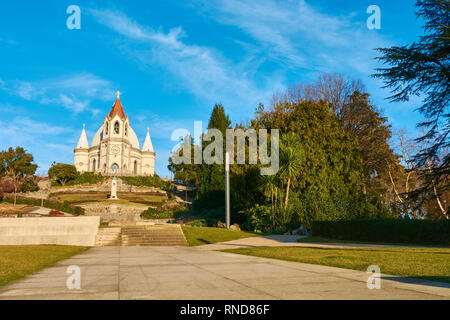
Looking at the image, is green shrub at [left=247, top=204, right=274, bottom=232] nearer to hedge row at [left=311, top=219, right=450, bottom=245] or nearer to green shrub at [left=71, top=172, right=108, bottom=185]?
hedge row at [left=311, top=219, right=450, bottom=245]

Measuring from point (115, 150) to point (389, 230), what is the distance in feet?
243

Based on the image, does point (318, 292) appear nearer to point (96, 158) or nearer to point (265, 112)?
point (265, 112)

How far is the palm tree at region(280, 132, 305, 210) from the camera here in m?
23.5

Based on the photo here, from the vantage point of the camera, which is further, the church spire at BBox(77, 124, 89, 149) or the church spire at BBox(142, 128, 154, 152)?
the church spire at BBox(142, 128, 154, 152)

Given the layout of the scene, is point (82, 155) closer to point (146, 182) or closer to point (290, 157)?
point (146, 182)

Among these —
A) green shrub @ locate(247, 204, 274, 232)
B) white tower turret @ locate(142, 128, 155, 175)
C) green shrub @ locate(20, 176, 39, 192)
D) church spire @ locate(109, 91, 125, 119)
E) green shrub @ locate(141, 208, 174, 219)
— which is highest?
church spire @ locate(109, 91, 125, 119)

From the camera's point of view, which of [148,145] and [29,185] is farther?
[148,145]

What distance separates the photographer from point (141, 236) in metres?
20.3

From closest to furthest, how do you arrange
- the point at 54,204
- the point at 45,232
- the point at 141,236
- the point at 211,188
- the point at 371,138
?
the point at 45,232
the point at 141,236
the point at 371,138
the point at 211,188
the point at 54,204

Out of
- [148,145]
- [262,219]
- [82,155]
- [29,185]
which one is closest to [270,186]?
[262,219]

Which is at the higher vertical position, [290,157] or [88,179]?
[290,157]

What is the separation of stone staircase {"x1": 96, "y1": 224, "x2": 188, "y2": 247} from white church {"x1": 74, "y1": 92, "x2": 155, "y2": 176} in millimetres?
58970

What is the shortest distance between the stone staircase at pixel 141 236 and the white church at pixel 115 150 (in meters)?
59.0

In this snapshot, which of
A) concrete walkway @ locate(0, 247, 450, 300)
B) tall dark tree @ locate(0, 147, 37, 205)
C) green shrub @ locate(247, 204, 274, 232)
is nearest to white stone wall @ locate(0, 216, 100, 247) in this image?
green shrub @ locate(247, 204, 274, 232)
